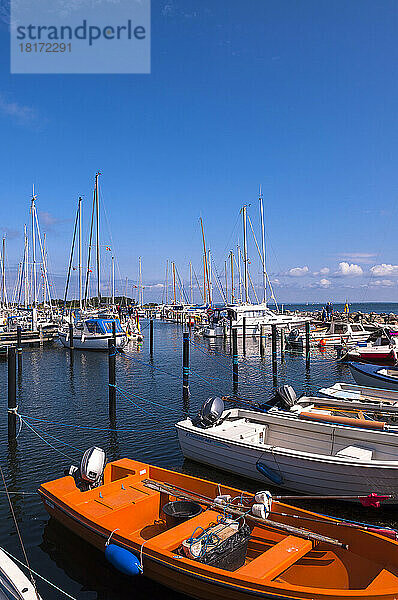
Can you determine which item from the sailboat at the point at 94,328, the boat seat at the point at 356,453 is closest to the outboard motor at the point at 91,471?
the boat seat at the point at 356,453

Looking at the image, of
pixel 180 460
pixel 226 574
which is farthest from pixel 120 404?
pixel 226 574

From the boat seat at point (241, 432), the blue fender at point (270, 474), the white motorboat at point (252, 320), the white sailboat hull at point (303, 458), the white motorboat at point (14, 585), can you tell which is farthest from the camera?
the white motorboat at point (252, 320)

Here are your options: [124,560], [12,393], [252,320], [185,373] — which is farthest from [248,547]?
[252,320]

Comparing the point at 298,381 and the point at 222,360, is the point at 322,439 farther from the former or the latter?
the point at 222,360

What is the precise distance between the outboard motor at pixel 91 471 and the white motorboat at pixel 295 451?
12.2 ft

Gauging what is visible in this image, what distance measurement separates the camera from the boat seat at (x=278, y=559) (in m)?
6.54

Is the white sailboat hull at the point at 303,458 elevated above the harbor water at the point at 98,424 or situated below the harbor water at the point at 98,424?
above

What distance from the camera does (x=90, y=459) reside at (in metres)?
9.67

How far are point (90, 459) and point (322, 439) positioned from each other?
6404 mm

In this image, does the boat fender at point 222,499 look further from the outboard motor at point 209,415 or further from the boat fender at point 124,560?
the outboard motor at point 209,415

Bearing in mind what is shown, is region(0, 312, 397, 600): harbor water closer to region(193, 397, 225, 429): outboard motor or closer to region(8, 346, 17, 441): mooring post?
region(8, 346, 17, 441): mooring post

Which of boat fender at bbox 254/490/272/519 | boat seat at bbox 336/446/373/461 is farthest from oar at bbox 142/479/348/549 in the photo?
boat seat at bbox 336/446/373/461

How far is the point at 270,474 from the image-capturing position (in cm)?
1150

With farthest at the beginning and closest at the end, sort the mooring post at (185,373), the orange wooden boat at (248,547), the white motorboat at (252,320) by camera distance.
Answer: the white motorboat at (252,320)
the mooring post at (185,373)
the orange wooden boat at (248,547)
